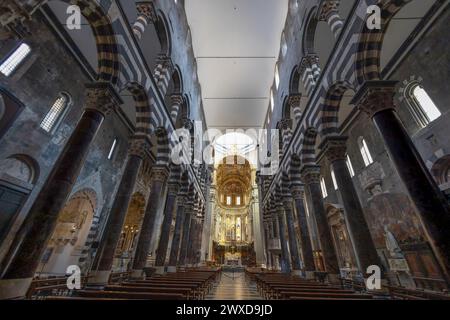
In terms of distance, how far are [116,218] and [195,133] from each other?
11405 mm

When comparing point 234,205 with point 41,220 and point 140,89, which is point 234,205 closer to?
point 140,89

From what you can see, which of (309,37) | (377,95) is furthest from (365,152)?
(377,95)

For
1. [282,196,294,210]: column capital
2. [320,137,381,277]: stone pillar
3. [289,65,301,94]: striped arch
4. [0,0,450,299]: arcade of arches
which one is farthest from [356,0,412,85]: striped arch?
[282,196,294,210]: column capital

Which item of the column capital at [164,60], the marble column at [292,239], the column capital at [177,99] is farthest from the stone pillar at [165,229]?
the marble column at [292,239]

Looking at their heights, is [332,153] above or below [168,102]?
below

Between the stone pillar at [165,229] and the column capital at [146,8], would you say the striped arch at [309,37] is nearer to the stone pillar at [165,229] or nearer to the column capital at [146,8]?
the column capital at [146,8]

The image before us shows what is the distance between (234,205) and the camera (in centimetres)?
3572

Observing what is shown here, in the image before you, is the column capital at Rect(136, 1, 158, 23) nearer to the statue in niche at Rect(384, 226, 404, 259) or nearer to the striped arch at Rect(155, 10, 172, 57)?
the striped arch at Rect(155, 10, 172, 57)

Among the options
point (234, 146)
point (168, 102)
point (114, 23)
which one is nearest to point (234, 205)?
point (234, 146)

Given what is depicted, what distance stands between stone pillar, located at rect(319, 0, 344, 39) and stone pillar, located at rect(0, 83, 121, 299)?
8057mm

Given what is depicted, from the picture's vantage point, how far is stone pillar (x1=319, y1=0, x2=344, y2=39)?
7.16 meters

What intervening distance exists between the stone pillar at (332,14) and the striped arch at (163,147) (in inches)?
304
